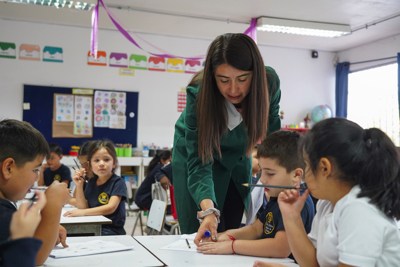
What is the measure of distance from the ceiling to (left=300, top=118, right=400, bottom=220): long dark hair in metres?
4.09

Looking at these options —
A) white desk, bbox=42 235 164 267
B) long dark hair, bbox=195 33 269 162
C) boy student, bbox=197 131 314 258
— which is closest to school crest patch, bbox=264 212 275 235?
boy student, bbox=197 131 314 258

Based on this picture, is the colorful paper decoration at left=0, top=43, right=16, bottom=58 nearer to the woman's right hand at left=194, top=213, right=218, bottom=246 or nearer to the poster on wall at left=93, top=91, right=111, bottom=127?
the poster on wall at left=93, top=91, right=111, bottom=127

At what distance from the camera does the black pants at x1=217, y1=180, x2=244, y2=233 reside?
1757mm

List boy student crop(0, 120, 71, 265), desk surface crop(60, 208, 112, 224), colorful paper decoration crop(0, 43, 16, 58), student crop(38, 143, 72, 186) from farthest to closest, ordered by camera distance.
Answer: colorful paper decoration crop(0, 43, 16, 58) < student crop(38, 143, 72, 186) < desk surface crop(60, 208, 112, 224) < boy student crop(0, 120, 71, 265)

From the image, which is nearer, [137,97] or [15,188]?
[15,188]

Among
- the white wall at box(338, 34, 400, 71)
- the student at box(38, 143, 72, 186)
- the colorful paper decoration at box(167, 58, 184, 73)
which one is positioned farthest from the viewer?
the colorful paper decoration at box(167, 58, 184, 73)

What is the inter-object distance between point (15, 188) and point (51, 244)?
192 mm

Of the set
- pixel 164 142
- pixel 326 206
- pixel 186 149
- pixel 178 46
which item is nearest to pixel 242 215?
pixel 186 149

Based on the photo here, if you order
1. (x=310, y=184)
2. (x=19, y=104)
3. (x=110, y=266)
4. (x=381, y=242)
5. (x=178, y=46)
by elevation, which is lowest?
(x=110, y=266)

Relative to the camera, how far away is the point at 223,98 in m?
1.63

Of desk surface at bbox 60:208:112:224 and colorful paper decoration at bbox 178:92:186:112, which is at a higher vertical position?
colorful paper decoration at bbox 178:92:186:112

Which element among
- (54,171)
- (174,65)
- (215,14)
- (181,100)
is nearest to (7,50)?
(54,171)

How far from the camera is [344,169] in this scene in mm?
999

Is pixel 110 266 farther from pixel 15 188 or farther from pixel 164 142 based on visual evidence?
pixel 164 142
